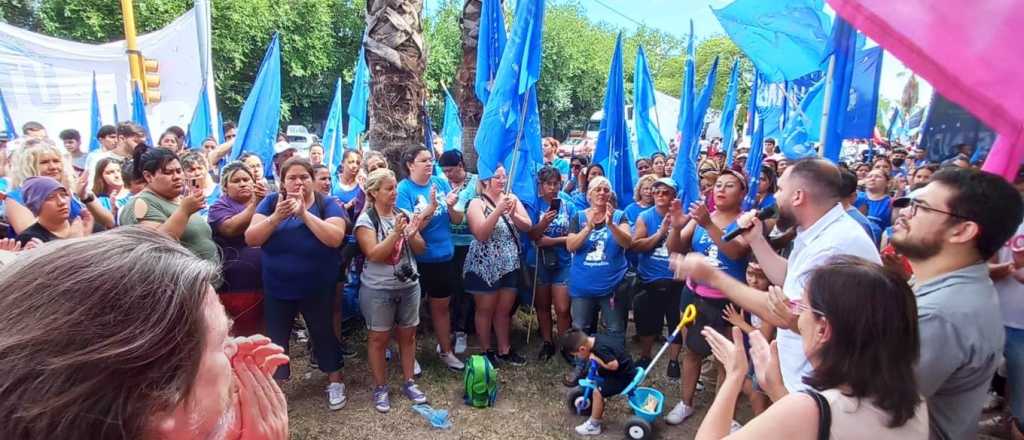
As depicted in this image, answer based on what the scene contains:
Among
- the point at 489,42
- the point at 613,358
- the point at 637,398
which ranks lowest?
the point at 637,398

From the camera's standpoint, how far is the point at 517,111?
4430mm

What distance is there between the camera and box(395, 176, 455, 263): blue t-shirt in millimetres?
4138

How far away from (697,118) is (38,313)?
5.86 m

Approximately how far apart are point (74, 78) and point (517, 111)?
1073cm

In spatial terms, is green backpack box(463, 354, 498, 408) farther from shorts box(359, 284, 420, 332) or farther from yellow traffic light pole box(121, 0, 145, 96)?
yellow traffic light pole box(121, 0, 145, 96)

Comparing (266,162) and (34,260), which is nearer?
(34,260)

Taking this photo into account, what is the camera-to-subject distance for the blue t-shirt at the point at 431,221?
414cm

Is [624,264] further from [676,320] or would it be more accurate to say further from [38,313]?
[38,313]

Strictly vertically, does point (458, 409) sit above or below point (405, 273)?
below

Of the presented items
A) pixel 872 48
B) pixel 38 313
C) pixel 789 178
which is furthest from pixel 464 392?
pixel 872 48

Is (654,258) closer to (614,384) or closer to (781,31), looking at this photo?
(614,384)

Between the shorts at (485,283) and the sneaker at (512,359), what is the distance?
650 millimetres

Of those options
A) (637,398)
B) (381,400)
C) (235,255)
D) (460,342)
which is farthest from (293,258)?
(637,398)

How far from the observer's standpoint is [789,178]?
8.84 ft
